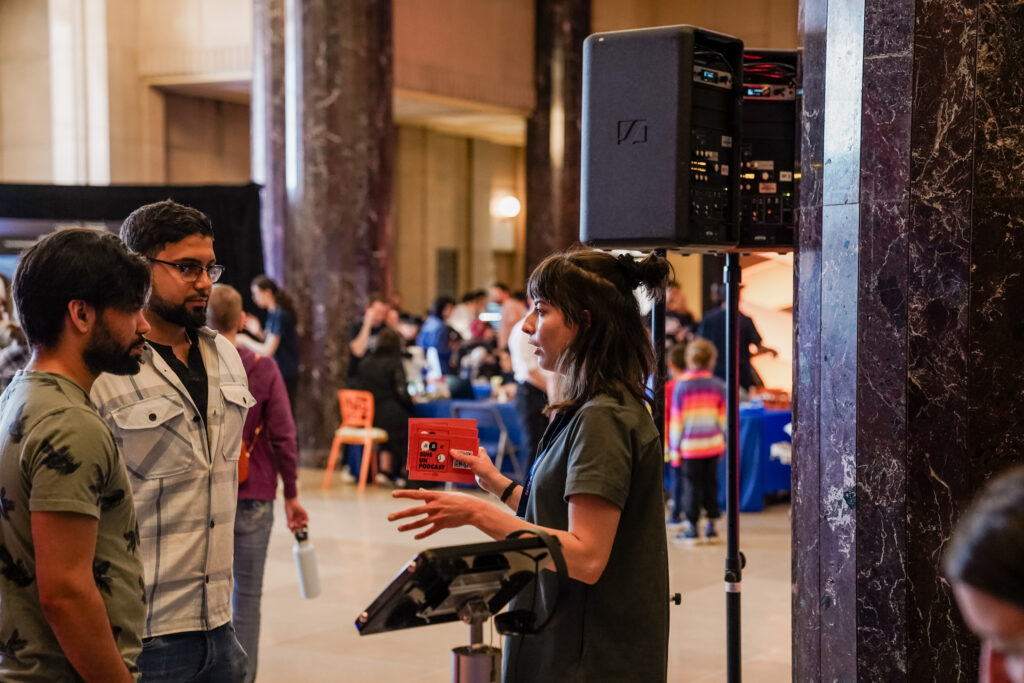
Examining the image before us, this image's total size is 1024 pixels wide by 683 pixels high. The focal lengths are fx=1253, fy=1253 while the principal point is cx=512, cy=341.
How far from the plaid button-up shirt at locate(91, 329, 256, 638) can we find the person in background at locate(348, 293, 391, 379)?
7.59 m

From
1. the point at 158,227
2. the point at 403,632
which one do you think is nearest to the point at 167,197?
the point at 403,632

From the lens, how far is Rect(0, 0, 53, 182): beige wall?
49.9 feet

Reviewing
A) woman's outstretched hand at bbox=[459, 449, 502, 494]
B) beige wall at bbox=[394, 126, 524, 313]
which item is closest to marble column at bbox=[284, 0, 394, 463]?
beige wall at bbox=[394, 126, 524, 313]

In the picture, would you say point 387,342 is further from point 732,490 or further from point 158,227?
point 158,227

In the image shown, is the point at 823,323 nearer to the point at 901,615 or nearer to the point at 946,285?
the point at 946,285

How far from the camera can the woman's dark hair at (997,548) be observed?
1.20m

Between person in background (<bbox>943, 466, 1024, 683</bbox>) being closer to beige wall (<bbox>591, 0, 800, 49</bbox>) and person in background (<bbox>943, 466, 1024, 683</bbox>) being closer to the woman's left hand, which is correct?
the woman's left hand

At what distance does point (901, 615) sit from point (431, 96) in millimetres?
12223

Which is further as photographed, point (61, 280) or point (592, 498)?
point (592, 498)

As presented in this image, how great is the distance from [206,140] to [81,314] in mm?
14922

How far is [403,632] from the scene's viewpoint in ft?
19.3

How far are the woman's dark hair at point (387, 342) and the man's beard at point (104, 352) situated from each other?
817cm

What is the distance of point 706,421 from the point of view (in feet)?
27.1

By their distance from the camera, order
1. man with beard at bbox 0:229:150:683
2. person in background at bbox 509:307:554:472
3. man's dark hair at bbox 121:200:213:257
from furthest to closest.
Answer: person in background at bbox 509:307:554:472 → man's dark hair at bbox 121:200:213:257 → man with beard at bbox 0:229:150:683
